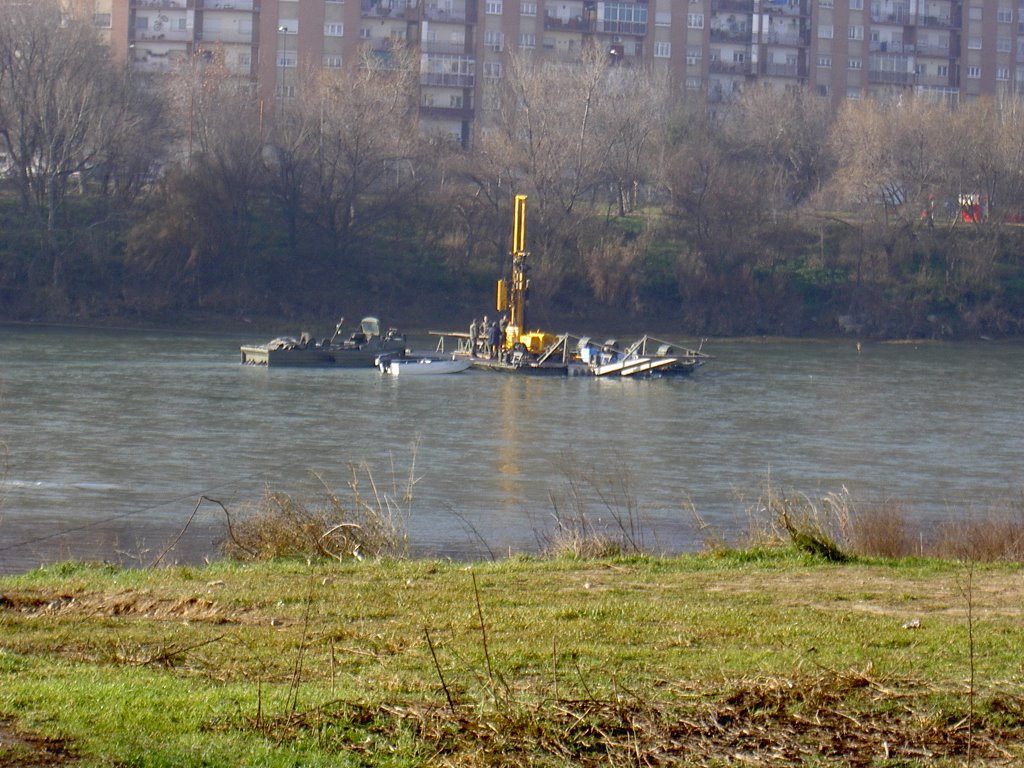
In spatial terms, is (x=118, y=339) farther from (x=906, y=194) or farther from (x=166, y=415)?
(x=906, y=194)

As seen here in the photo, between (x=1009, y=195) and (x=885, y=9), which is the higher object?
(x=885, y=9)

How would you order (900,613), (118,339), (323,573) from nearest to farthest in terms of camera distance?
(900,613) < (323,573) < (118,339)

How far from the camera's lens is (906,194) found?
77375mm

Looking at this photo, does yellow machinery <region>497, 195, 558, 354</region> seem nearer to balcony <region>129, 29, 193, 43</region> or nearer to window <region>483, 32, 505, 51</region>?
window <region>483, 32, 505, 51</region>

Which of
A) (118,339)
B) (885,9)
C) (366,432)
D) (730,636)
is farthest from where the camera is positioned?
(885,9)

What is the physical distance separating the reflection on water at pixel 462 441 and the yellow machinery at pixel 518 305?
4227 mm

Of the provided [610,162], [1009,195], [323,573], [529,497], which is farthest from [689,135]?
[323,573]

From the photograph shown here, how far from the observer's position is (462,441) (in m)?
30.0

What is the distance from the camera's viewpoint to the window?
8806 cm

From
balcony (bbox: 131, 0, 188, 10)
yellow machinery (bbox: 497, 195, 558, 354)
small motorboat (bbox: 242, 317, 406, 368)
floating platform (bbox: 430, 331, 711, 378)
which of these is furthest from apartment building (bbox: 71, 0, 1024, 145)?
floating platform (bbox: 430, 331, 711, 378)

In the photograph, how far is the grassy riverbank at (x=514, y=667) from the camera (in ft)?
18.0

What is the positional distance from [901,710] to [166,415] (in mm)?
28904

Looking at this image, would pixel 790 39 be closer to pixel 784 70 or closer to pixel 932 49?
pixel 784 70

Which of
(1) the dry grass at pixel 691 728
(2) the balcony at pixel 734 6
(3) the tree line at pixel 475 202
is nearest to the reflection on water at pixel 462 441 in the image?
(1) the dry grass at pixel 691 728
